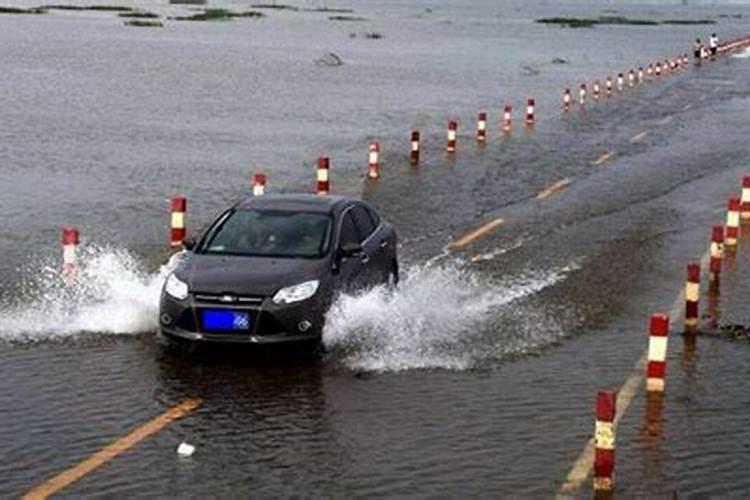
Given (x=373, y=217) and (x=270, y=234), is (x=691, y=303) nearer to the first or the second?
(x=373, y=217)

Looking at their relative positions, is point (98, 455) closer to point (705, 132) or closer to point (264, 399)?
point (264, 399)

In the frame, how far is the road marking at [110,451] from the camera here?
952 centimetres

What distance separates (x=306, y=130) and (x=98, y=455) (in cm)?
3113

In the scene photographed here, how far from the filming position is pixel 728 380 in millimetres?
13219

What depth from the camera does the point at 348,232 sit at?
1518cm

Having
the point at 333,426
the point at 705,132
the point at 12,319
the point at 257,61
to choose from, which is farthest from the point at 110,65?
the point at 333,426

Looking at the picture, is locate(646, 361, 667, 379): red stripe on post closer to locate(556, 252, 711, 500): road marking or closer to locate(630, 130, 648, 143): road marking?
locate(556, 252, 711, 500): road marking

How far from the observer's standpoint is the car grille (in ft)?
43.2

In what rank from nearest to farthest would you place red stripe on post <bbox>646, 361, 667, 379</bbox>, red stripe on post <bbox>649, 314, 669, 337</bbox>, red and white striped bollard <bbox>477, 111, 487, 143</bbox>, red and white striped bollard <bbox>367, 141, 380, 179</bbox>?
red stripe on post <bbox>649, 314, 669, 337</bbox>
red stripe on post <bbox>646, 361, 667, 379</bbox>
red and white striped bollard <bbox>367, 141, 380, 179</bbox>
red and white striped bollard <bbox>477, 111, 487, 143</bbox>

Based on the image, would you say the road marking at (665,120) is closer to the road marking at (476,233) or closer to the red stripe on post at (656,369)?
the road marking at (476,233)

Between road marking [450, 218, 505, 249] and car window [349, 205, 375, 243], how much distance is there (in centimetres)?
489

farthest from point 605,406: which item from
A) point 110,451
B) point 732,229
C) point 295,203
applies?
point 732,229

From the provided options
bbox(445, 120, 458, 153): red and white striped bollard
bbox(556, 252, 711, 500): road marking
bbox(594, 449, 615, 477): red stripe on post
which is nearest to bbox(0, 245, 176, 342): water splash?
bbox(556, 252, 711, 500): road marking

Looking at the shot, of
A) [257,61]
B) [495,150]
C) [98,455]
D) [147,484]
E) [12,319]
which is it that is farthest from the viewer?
[257,61]
